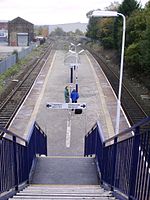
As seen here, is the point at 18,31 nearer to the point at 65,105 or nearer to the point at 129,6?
the point at 129,6

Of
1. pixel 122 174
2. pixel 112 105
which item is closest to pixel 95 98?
pixel 112 105

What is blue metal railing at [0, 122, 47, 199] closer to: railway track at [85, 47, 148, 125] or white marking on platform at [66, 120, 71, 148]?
white marking on platform at [66, 120, 71, 148]

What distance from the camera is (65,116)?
17844 millimetres

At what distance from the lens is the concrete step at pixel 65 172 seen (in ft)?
24.5

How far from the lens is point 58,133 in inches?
604

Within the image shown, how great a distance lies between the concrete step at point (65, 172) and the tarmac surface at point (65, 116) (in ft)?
13.5

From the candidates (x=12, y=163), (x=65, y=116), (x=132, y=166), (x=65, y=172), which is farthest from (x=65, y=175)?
(x=65, y=116)

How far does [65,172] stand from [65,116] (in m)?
9.91

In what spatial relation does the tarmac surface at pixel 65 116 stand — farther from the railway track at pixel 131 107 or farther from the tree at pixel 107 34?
the tree at pixel 107 34

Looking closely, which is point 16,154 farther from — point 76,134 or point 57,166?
point 76,134

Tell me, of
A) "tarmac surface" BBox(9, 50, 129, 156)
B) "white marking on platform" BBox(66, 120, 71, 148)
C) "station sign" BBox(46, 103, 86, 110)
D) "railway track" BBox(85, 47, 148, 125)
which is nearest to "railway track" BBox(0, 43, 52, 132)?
"tarmac surface" BBox(9, 50, 129, 156)

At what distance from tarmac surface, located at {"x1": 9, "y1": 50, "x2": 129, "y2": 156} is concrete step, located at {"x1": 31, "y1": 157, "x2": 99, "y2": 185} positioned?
4.11m

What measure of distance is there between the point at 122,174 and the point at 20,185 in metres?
2.16

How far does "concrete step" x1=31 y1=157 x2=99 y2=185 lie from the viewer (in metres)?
7.46
